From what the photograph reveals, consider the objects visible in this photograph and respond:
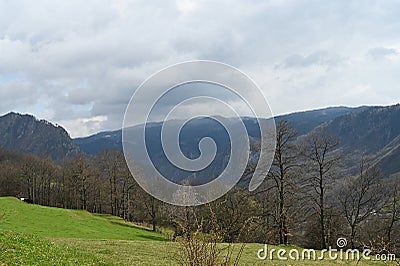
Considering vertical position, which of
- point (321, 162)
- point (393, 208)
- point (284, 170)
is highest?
point (321, 162)

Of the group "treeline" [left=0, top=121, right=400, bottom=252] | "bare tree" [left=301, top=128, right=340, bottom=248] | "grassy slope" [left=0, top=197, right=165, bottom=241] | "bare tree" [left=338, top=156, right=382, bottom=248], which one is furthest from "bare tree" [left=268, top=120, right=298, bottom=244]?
"grassy slope" [left=0, top=197, right=165, bottom=241]

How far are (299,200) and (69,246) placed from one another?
18.8m

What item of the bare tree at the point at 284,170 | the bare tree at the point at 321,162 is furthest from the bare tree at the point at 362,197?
the bare tree at the point at 284,170

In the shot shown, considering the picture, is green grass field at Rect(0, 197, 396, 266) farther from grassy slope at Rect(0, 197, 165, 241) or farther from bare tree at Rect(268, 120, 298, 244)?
bare tree at Rect(268, 120, 298, 244)

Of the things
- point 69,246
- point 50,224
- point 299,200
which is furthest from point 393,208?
point 50,224

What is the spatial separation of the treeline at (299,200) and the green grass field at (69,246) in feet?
7.95

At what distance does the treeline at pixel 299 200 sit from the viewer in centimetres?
3152

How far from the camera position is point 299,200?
3266 cm

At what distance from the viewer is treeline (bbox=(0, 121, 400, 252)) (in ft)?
103

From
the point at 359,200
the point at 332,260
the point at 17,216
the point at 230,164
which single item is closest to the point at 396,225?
the point at 359,200

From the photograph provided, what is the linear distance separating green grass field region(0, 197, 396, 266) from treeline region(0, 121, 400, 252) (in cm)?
242

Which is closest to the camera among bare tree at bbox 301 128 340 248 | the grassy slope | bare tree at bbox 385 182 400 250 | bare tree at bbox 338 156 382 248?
bare tree at bbox 301 128 340 248

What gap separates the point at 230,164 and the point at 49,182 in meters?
79.6

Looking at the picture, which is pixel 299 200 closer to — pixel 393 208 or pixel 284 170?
pixel 284 170
